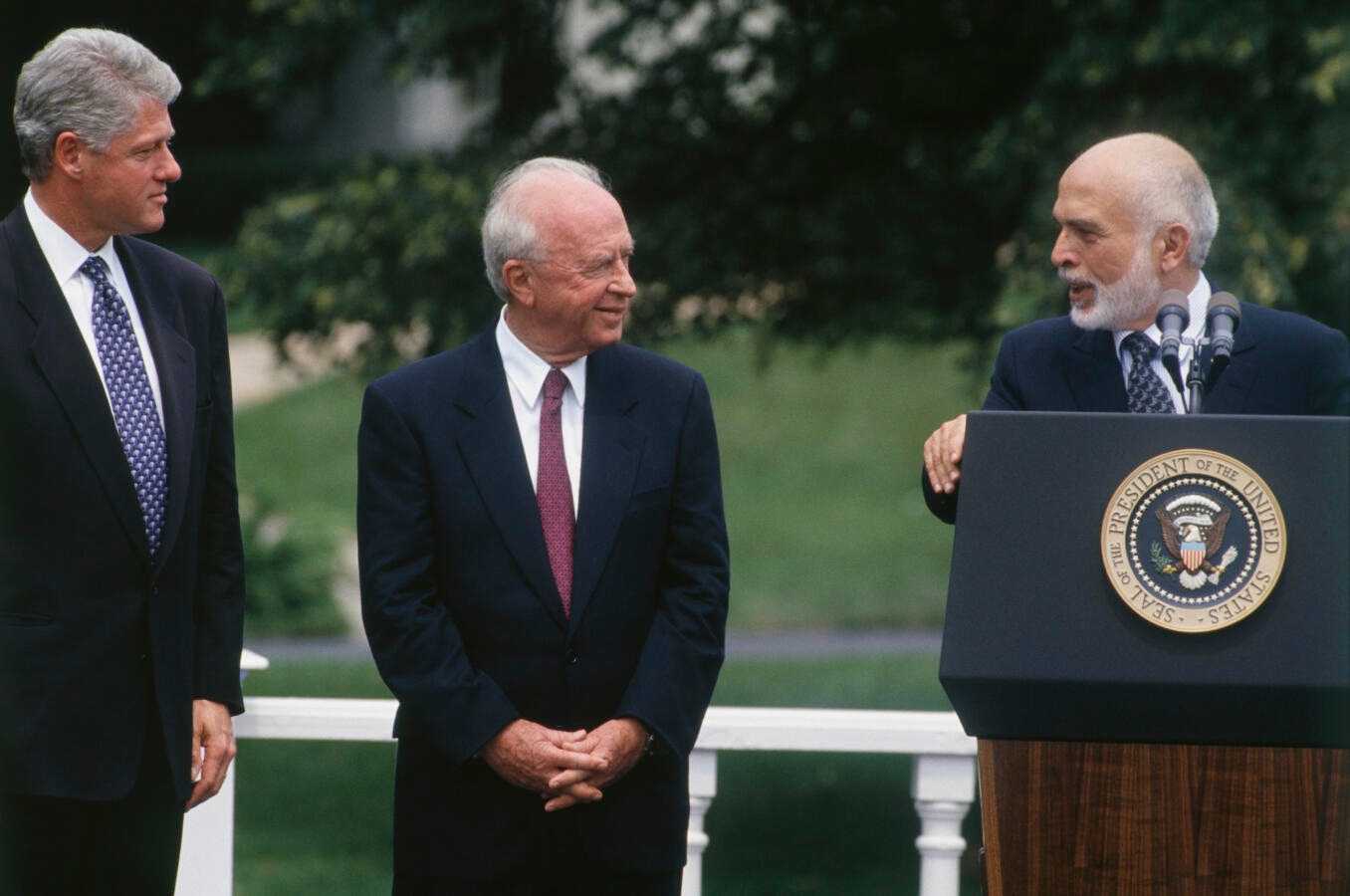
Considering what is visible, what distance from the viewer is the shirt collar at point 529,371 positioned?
3.21 meters

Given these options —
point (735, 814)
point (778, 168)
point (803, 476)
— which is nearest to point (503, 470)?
point (778, 168)

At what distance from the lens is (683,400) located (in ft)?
10.6

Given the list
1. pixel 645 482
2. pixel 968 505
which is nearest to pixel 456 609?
pixel 645 482

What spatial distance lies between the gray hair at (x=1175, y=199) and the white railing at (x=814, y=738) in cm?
119

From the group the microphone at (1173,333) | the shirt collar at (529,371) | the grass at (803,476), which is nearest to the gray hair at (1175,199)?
the microphone at (1173,333)

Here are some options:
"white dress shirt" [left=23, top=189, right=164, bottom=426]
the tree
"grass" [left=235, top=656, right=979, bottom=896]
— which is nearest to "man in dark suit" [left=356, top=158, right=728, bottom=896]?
"white dress shirt" [left=23, top=189, right=164, bottom=426]

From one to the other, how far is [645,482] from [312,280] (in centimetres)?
332

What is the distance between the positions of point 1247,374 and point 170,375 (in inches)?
73.1

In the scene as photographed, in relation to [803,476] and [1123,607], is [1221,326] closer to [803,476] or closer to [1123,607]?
[1123,607]

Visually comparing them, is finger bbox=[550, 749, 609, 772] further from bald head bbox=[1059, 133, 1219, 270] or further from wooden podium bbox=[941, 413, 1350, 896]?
bald head bbox=[1059, 133, 1219, 270]

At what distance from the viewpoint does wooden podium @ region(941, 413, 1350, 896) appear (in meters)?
2.53

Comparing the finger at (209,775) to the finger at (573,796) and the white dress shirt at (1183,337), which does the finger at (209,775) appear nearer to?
the finger at (573,796)

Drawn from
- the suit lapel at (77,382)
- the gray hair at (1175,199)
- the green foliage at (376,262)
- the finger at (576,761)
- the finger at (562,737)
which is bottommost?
the finger at (576,761)

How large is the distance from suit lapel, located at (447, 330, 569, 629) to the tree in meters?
2.40
